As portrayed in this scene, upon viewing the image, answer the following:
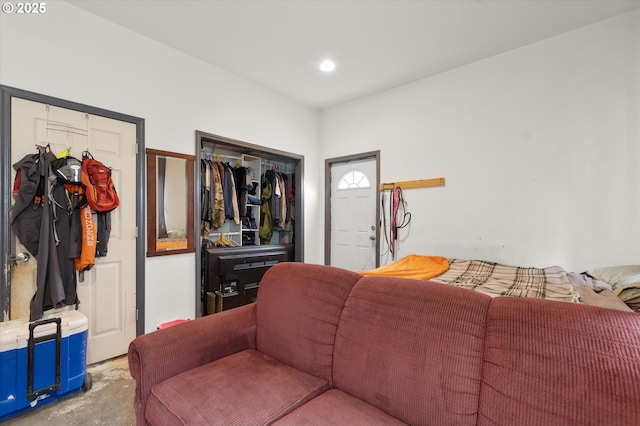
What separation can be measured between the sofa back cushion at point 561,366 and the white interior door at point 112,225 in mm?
2713

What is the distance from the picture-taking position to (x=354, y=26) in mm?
2424

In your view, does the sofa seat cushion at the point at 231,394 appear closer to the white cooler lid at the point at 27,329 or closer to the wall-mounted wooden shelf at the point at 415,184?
the white cooler lid at the point at 27,329

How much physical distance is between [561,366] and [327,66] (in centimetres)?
310

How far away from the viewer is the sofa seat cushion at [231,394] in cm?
105

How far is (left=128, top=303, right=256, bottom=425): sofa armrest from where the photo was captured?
4.17 feet

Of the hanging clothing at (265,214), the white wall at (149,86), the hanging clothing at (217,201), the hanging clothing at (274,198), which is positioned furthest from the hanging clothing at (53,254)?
the hanging clothing at (274,198)

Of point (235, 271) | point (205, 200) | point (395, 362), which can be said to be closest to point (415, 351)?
point (395, 362)

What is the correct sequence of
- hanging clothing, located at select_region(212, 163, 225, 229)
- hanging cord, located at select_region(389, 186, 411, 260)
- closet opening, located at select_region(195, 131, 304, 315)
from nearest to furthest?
closet opening, located at select_region(195, 131, 304, 315) → hanging clothing, located at select_region(212, 163, 225, 229) → hanging cord, located at select_region(389, 186, 411, 260)

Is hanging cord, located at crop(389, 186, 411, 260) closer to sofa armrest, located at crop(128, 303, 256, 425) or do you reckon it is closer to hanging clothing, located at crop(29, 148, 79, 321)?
sofa armrest, located at crop(128, 303, 256, 425)

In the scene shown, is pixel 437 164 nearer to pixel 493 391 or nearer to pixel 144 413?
pixel 493 391

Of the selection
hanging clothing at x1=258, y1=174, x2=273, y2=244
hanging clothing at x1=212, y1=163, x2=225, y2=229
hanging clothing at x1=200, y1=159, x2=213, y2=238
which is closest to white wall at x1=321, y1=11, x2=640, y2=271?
hanging clothing at x1=258, y1=174, x2=273, y2=244

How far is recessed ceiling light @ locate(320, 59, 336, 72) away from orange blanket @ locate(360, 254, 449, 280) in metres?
2.22

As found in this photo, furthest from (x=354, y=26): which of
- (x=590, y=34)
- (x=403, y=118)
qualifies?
(x=590, y=34)

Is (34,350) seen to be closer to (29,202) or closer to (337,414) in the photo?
(29,202)
